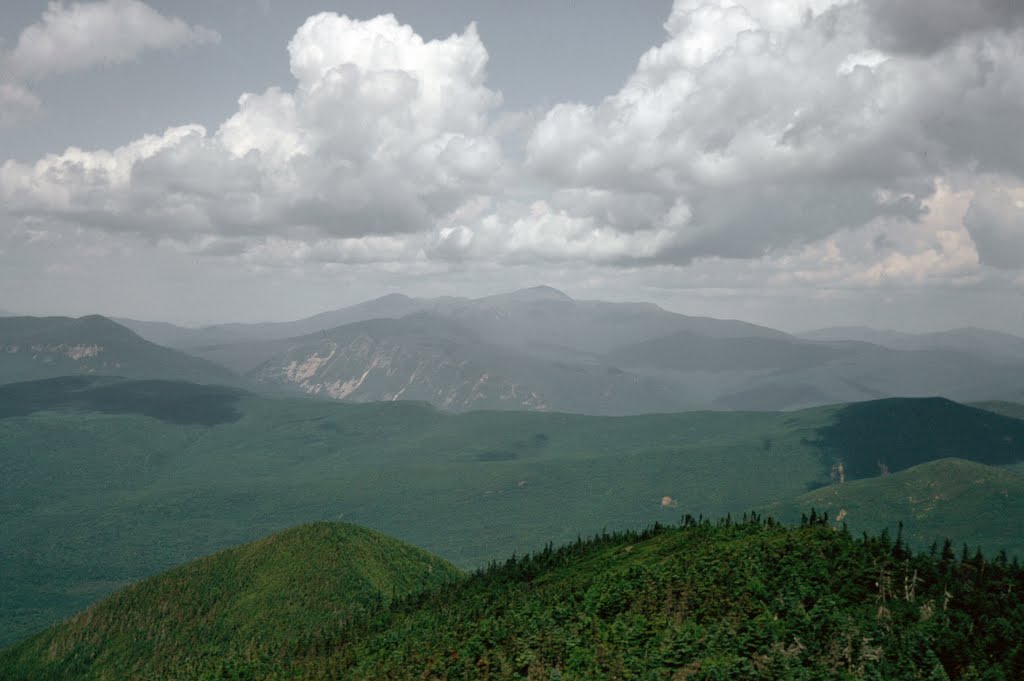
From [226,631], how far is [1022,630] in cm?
14590

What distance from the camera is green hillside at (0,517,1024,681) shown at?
6009 centimetres

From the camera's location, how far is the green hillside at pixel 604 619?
60094mm

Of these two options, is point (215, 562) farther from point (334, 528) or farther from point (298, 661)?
point (298, 661)

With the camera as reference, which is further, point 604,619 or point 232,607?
point 232,607

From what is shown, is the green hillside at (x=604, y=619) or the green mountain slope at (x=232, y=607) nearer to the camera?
the green hillside at (x=604, y=619)

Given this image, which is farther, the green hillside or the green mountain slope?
the green mountain slope

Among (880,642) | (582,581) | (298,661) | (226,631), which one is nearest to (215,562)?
(226,631)

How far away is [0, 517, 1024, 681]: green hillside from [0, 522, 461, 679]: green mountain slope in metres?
0.49

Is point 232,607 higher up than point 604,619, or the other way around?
point 604,619

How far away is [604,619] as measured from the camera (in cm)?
8344

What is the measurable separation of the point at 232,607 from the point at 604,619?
112 metres

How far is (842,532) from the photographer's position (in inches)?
3455

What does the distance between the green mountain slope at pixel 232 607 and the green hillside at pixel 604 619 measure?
486 millimetres

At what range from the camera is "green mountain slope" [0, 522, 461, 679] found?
491 feet
